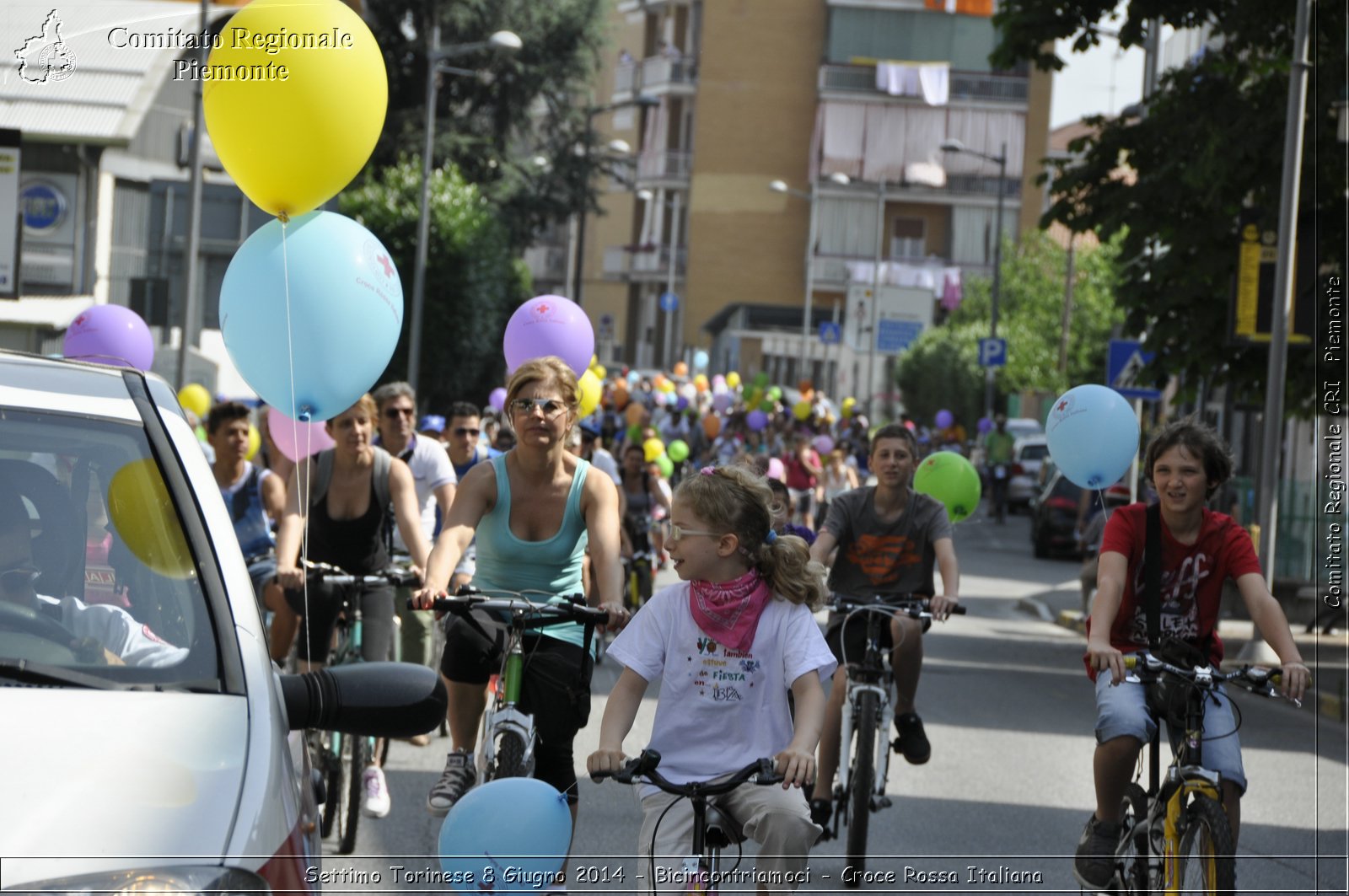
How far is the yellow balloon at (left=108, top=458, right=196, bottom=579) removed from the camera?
3.50 m

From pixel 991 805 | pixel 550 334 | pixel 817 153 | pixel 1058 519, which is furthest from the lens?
pixel 817 153

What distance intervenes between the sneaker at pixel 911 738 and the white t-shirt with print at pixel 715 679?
11.1ft

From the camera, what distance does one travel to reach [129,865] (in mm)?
2650

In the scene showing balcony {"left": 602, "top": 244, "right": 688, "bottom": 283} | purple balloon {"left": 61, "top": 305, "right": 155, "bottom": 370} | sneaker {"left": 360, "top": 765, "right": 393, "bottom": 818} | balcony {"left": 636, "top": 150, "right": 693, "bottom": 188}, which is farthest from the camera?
balcony {"left": 602, "top": 244, "right": 688, "bottom": 283}

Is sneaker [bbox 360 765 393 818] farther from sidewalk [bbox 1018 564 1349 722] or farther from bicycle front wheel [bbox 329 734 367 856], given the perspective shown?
sidewalk [bbox 1018 564 1349 722]

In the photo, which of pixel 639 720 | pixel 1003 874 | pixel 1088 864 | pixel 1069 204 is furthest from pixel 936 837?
pixel 1069 204

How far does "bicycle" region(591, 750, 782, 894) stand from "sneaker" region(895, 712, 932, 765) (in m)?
3.52

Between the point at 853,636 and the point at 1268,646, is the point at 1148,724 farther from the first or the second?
the point at 1268,646

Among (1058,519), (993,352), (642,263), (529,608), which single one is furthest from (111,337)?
(642,263)

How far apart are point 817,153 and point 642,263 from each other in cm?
1088

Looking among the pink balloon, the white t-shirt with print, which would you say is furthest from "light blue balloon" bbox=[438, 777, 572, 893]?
the pink balloon

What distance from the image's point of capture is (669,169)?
82188 mm

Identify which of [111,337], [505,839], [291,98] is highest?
[291,98]

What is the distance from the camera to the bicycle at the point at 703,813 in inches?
169
